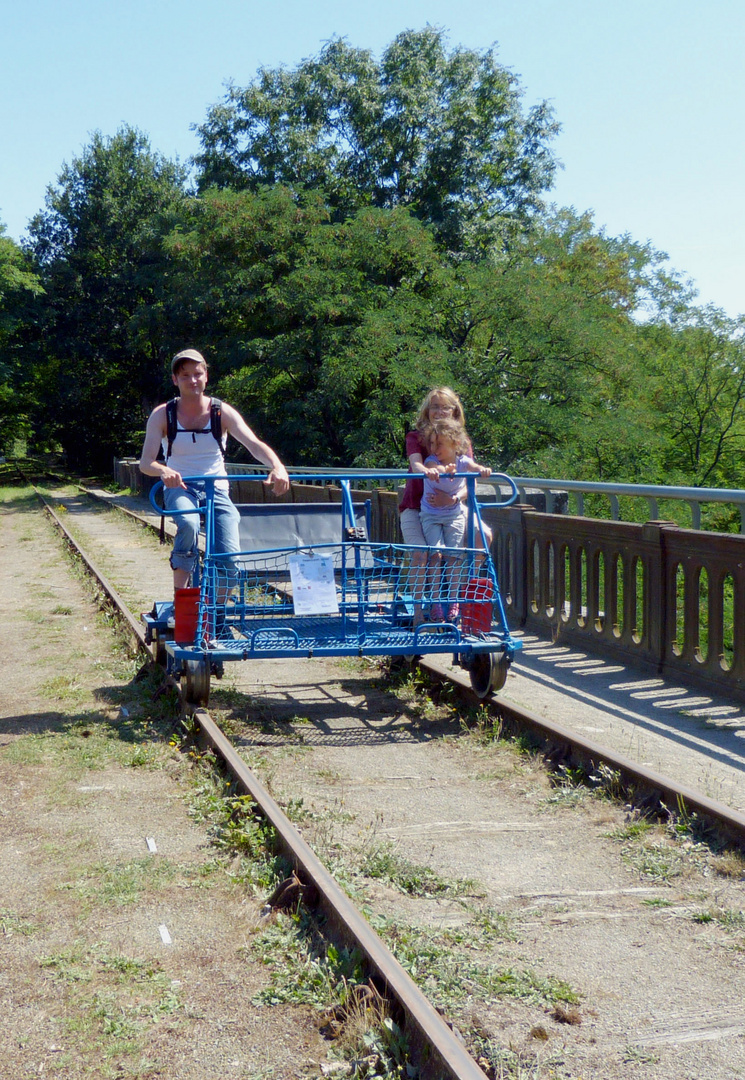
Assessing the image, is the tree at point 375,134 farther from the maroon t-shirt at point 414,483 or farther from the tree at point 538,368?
the maroon t-shirt at point 414,483

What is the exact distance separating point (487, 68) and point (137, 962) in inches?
1584

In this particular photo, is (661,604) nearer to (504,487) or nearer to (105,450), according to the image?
(504,487)

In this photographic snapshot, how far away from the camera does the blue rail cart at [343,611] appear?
6.25 metres

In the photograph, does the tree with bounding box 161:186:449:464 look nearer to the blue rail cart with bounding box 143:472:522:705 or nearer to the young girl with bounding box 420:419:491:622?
the young girl with bounding box 420:419:491:622

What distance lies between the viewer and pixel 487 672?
6527 millimetres

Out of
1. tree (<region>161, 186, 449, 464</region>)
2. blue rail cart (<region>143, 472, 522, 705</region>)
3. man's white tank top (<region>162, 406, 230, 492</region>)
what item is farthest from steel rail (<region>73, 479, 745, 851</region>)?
tree (<region>161, 186, 449, 464</region>)

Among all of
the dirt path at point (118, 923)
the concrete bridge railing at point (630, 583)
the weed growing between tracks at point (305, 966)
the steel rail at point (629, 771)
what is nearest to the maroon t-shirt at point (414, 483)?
the concrete bridge railing at point (630, 583)

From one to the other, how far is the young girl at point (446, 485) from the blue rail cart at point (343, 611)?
13 cm

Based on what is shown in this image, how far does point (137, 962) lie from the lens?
3467 millimetres

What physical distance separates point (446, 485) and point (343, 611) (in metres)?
1.30

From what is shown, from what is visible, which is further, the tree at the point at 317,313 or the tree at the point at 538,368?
the tree at the point at 317,313

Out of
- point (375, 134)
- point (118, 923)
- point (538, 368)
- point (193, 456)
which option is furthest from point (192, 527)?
point (375, 134)

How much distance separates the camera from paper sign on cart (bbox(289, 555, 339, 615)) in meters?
6.23

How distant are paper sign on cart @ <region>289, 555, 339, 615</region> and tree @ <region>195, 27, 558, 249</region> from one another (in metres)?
31.2
